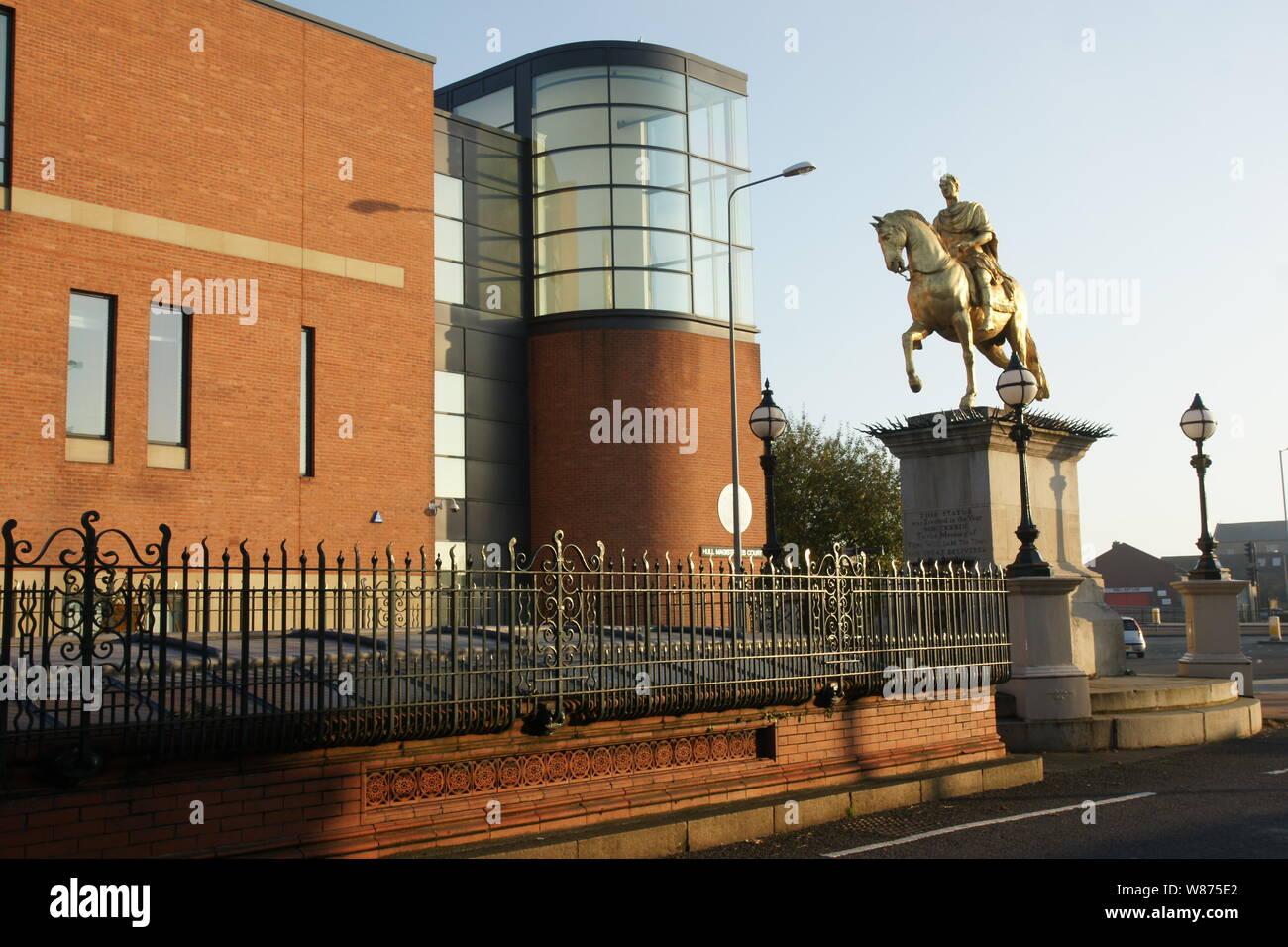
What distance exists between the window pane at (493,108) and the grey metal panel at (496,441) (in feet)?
28.1

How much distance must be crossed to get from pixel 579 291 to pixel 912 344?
1460cm

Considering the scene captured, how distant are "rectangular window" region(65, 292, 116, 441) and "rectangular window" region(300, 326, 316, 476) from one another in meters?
3.97

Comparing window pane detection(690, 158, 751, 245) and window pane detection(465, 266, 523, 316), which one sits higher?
window pane detection(690, 158, 751, 245)

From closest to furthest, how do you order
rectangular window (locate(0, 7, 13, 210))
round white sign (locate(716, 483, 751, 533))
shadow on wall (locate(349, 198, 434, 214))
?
rectangular window (locate(0, 7, 13, 210)) < shadow on wall (locate(349, 198, 434, 214)) < round white sign (locate(716, 483, 751, 533))

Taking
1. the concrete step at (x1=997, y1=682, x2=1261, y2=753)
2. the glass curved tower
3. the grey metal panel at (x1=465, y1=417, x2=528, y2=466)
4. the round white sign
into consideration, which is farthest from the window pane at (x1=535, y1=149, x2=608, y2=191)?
the concrete step at (x1=997, y1=682, x2=1261, y2=753)

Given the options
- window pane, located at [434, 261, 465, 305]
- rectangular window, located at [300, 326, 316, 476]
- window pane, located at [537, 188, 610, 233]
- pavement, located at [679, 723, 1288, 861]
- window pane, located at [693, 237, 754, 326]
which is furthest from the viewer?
window pane, located at [693, 237, 754, 326]

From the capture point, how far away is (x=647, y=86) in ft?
107

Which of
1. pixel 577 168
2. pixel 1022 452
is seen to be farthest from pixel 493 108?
pixel 1022 452

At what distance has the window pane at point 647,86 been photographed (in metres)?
32.4

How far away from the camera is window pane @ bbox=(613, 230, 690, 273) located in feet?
105

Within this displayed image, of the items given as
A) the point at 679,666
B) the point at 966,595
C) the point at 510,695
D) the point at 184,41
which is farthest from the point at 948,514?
the point at 184,41

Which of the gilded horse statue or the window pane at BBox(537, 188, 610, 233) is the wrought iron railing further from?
the window pane at BBox(537, 188, 610, 233)

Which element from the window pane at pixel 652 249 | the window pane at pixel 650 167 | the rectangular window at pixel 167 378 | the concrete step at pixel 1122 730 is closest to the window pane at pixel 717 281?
the window pane at pixel 652 249

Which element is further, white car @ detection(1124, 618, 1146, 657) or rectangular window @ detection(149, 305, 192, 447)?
→ white car @ detection(1124, 618, 1146, 657)
